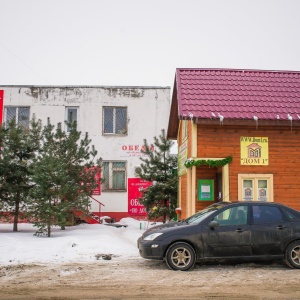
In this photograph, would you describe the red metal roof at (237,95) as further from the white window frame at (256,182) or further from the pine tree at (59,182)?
the pine tree at (59,182)

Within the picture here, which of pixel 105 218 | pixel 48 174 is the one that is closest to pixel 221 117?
pixel 48 174

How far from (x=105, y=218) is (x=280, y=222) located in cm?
1531

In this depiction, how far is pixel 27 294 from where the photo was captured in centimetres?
733

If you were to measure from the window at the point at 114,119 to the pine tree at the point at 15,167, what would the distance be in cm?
880

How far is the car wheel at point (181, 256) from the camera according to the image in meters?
9.64

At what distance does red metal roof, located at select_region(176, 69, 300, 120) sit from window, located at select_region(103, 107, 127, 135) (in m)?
10.2

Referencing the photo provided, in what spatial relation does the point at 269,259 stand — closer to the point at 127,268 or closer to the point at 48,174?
the point at 127,268

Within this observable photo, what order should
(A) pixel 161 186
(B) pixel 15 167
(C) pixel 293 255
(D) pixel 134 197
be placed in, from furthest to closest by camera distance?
(D) pixel 134 197, (A) pixel 161 186, (B) pixel 15 167, (C) pixel 293 255

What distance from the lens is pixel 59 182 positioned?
1523 centimetres

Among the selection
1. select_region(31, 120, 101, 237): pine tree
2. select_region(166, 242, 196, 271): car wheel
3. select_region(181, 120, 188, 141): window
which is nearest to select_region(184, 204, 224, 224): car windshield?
select_region(166, 242, 196, 271): car wheel

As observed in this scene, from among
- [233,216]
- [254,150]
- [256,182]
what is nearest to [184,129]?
[254,150]

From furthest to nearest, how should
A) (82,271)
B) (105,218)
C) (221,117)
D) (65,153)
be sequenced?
1. (105,218)
2. (65,153)
3. (221,117)
4. (82,271)

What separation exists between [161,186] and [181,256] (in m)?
8.40

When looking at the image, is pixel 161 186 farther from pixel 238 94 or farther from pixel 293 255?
pixel 293 255
